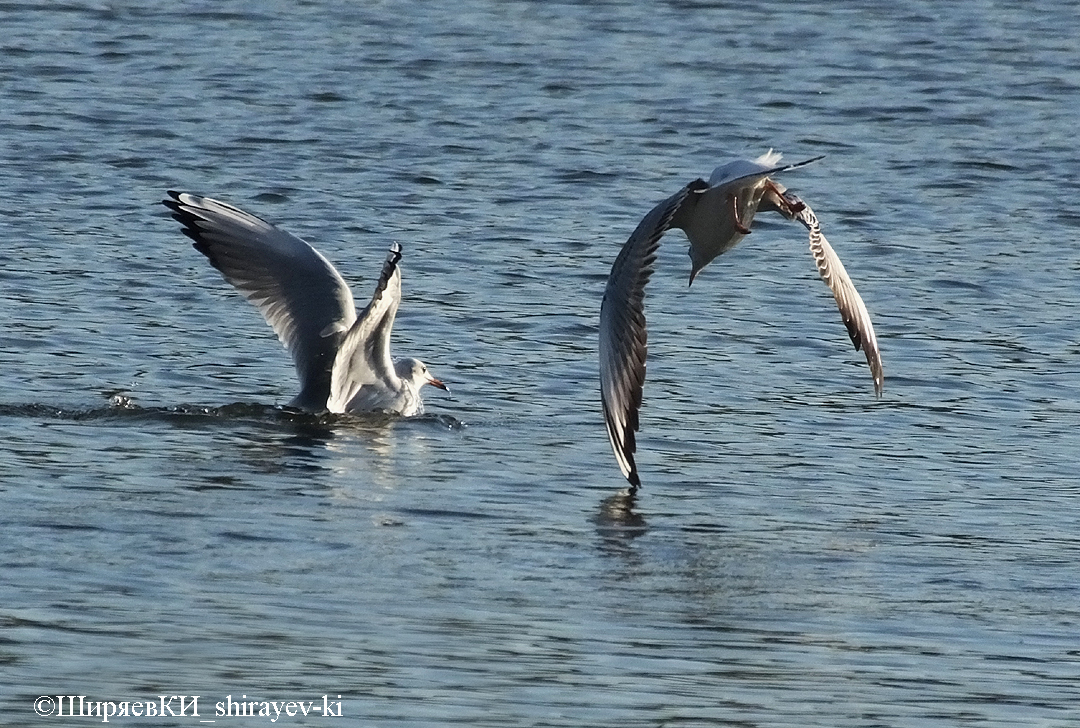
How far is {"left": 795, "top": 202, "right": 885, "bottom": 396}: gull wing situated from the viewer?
8.66 meters

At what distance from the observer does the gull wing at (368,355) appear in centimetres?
940

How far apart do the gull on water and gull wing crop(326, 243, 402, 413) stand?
142 cm

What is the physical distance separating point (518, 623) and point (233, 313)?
16.8 feet

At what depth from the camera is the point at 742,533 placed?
7.53m

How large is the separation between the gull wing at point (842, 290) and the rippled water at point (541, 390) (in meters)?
0.44

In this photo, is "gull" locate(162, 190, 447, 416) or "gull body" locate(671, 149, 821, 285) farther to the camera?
"gull" locate(162, 190, 447, 416)

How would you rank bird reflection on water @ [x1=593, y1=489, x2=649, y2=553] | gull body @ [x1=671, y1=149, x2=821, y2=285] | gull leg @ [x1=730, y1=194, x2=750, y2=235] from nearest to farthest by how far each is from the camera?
1. bird reflection on water @ [x1=593, y1=489, x2=649, y2=553]
2. gull body @ [x1=671, y1=149, x2=821, y2=285]
3. gull leg @ [x1=730, y1=194, x2=750, y2=235]

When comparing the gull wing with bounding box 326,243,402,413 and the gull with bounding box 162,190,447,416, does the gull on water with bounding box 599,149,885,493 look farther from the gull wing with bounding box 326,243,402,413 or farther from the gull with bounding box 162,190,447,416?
the gull with bounding box 162,190,447,416

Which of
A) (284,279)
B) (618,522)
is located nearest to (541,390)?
(284,279)

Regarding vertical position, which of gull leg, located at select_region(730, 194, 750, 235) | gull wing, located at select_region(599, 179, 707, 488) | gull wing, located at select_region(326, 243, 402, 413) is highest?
gull leg, located at select_region(730, 194, 750, 235)

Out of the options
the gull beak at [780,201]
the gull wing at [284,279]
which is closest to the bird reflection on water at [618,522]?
the gull beak at [780,201]

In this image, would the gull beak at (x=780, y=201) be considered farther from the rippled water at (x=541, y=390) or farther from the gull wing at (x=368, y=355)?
the gull wing at (x=368, y=355)

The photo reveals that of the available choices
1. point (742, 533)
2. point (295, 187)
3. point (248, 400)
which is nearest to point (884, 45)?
point (295, 187)

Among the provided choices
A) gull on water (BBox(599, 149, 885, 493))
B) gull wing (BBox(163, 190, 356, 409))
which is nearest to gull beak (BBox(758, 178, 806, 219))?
gull on water (BBox(599, 149, 885, 493))
